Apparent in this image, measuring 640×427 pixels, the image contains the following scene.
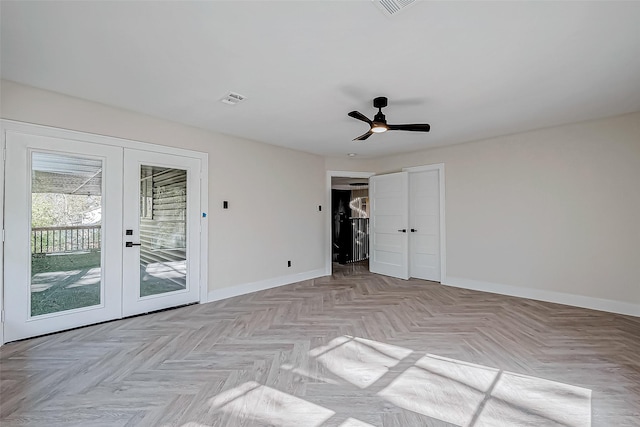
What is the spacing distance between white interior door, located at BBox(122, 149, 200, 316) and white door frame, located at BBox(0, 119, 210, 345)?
0.06 meters

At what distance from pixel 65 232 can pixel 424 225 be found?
5.22m

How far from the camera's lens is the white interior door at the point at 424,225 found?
525 cm

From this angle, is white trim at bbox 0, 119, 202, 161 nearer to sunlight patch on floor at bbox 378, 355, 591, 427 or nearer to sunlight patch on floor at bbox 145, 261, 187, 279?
sunlight patch on floor at bbox 145, 261, 187, 279

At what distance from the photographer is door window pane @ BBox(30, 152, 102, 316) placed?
114 inches

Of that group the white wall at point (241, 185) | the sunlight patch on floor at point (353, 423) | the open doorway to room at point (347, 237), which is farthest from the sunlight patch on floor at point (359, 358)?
the open doorway to room at point (347, 237)

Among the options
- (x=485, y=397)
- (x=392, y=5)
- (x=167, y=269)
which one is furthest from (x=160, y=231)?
(x=485, y=397)

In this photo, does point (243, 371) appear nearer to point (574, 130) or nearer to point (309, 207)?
point (309, 207)

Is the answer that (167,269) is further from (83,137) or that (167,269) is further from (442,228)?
(442,228)

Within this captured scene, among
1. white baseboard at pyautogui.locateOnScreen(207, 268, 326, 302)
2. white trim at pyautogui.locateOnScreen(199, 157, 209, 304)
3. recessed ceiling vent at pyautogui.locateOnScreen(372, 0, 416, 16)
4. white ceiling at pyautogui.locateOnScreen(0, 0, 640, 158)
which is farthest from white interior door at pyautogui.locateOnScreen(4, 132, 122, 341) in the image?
recessed ceiling vent at pyautogui.locateOnScreen(372, 0, 416, 16)

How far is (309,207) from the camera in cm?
550

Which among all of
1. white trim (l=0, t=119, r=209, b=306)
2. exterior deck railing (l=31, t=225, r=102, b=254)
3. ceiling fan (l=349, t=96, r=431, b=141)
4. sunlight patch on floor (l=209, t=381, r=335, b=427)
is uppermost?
ceiling fan (l=349, t=96, r=431, b=141)

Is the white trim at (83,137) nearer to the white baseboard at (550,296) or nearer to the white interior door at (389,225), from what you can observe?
the white interior door at (389,225)

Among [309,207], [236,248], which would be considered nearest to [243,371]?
[236,248]

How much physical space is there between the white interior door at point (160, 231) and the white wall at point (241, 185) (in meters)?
0.24
